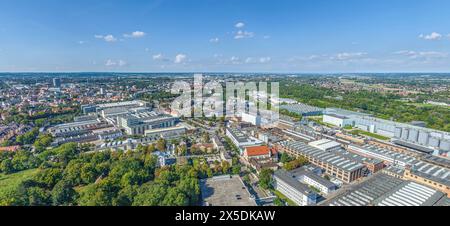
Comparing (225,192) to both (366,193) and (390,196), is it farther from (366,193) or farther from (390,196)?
(390,196)

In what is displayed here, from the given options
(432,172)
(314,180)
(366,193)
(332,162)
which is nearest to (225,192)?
(314,180)

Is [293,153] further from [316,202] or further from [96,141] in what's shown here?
[96,141]

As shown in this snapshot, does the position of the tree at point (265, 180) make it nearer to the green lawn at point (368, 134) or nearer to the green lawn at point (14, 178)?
the green lawn at point (14, 178)

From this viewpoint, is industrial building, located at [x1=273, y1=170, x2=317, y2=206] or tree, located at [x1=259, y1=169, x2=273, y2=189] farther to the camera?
tree, located at [x1=259, y1=169, x2=273, y2=189]

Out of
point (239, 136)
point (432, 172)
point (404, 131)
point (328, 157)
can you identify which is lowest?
point (432, 172)

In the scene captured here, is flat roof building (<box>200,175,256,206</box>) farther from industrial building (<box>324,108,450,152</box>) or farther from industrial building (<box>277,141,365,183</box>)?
industrial building (<box>324,108,450,152</box>)

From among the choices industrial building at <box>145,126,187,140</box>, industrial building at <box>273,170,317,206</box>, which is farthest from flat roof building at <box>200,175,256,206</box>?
industrial building at <box>145,126,187,140</box>

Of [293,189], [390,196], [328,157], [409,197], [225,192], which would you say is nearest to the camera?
[409,197]

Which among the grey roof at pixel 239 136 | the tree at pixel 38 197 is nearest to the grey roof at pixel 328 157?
the grey roof at pixel 239 136
